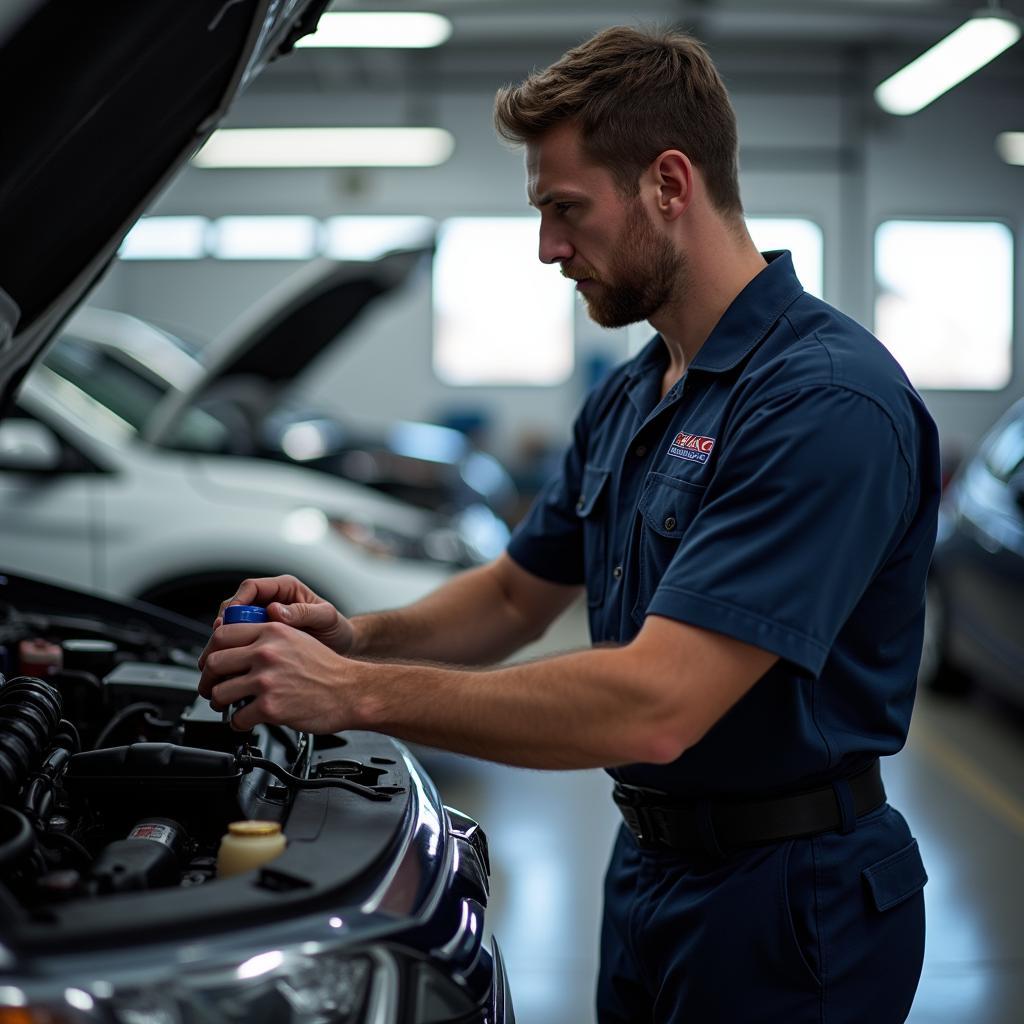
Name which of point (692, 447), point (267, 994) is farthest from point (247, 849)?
point (692, 447)

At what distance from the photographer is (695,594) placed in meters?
1.23

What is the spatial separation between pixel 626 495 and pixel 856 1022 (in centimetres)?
72

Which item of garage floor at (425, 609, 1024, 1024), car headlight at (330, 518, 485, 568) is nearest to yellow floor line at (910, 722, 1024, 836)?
garage floor at (425, 609, 1024, 1024)

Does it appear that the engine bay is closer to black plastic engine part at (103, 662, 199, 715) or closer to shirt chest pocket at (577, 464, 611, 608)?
black plastic engine part at (103, 662, 199, 715)

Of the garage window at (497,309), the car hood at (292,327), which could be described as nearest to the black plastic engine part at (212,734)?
the car hood at (292,327)

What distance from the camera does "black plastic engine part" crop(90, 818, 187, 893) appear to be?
3.75 ft

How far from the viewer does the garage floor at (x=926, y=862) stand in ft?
9.25

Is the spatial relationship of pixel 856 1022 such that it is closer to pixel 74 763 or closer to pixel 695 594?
pixel 695 594

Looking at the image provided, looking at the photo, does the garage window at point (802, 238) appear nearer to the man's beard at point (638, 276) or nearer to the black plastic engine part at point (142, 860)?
the man's beard at point (638, 276)

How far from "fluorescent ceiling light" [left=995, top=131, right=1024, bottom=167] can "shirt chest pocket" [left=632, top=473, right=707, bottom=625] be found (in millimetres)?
11525

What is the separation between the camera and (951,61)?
7.01m

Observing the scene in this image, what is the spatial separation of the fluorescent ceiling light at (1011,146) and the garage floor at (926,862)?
8.09 meters

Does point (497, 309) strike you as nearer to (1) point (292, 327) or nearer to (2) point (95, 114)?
(1) point (292, 327)

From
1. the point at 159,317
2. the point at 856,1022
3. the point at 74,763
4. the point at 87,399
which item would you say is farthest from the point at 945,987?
the point at 159,317
